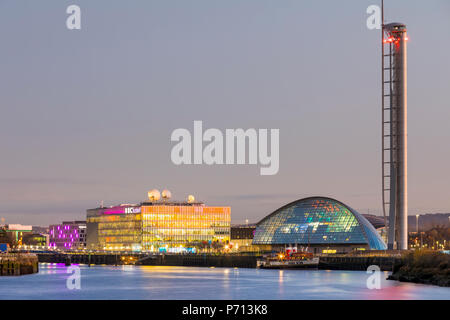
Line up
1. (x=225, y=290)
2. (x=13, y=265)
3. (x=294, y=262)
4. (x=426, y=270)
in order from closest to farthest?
(x=225, y=290)
(x=426, y=270)
(x=13, y=265)
(x=294, y=262)

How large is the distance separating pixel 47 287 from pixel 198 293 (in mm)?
24949

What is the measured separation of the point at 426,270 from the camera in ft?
419

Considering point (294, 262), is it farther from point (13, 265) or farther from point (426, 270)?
point (426, 270)

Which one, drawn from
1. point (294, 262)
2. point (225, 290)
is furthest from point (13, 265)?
point (225, 290)

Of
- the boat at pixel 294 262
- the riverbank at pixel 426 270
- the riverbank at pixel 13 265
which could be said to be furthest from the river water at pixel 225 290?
the boat at pixel 294 262

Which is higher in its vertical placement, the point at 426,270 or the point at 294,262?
the point at 426,270

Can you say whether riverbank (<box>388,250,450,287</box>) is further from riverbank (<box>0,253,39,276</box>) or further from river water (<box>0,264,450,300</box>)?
riverbank (<box>0,253,39,276</box>)

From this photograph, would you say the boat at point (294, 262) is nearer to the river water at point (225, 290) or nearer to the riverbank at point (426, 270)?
the riverbank at point (426, 270)

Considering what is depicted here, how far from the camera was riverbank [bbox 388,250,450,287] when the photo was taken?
120 metres

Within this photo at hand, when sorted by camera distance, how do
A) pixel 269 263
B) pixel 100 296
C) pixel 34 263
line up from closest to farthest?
pixel 100 296 → pixel 34 263 → pixel 269 263

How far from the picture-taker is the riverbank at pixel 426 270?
120 meters
